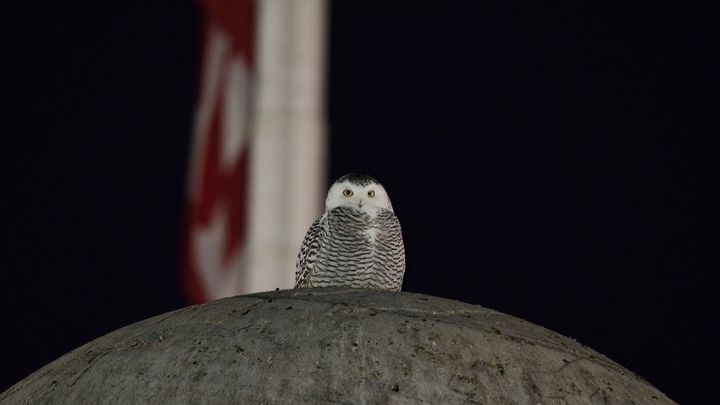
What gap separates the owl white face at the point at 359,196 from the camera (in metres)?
A: 7.20

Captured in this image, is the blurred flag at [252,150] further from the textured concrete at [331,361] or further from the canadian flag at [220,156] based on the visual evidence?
the textured concrete at [331,361]

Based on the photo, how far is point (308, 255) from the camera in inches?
279

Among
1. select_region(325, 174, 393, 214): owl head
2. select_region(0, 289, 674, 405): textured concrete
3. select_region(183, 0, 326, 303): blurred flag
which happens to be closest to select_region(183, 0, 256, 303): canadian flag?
select_region(183, 0, 326, 303): blurred flag

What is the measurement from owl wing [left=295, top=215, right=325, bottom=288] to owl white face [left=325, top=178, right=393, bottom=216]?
19 cm

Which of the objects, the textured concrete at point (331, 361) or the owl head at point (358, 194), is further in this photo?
the owl head at point (358, 194)

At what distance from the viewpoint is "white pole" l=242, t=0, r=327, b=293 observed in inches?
553

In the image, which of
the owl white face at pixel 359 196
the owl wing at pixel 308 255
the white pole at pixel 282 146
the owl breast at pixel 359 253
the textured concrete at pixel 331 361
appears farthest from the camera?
the white pole at pixel 282 146

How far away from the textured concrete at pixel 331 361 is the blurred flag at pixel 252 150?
911 centimetres

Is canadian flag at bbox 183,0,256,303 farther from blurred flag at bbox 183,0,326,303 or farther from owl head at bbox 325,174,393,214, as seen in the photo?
owl head at bbox 325,174,393,214

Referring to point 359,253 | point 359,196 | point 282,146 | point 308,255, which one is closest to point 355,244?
point 359,253

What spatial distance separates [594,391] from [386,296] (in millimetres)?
992

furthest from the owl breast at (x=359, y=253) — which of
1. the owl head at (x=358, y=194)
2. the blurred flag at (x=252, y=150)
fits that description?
the blurred flag at (x=252, y=150)

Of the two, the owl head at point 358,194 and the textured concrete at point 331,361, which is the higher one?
the owl head at point 358,194

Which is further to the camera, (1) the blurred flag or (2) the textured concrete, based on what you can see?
(1) the blurred flag
